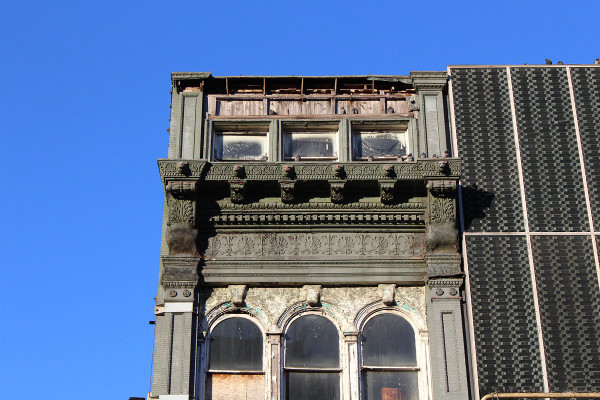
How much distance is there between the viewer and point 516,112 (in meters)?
19.6

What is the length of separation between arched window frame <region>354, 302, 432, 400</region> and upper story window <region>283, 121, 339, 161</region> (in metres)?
3.40

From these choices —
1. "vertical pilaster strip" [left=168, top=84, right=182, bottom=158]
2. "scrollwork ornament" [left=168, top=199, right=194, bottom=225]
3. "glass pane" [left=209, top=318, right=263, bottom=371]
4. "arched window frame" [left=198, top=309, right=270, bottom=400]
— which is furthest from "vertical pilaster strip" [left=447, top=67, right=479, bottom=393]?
"vertical pilaster strip" [left=168, top=84, right=182, bottom=158]

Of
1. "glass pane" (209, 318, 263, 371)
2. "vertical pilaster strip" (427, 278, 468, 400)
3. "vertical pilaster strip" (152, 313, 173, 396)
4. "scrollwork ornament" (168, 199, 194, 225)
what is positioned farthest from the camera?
"scrollwork ornament" (168, 199, 194, 225)

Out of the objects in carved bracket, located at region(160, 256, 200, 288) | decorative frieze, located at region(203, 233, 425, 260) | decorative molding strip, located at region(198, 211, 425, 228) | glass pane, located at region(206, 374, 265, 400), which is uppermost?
decorative molding strip, located at region(198, 211, 425, 228)

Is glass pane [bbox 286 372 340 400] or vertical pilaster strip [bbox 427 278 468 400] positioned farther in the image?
glass pane [bbox 286 372 340 400]

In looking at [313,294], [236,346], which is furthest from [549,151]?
[236,346]

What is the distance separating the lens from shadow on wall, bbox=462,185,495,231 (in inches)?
726

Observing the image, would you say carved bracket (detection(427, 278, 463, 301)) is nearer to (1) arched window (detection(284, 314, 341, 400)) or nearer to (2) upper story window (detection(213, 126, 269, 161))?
(1) arched window (detection(284, 314, 341, 400))

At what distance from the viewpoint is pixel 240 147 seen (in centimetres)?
1961

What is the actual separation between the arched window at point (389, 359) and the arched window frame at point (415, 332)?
2.2 inches

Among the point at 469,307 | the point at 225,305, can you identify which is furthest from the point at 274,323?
the point at 469,307

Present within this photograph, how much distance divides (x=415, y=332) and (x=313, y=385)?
82.6 inches

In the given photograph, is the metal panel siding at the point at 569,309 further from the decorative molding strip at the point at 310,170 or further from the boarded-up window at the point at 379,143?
the boarded-up window at the point at 379,143

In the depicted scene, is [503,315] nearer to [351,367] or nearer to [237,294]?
[351,367]
